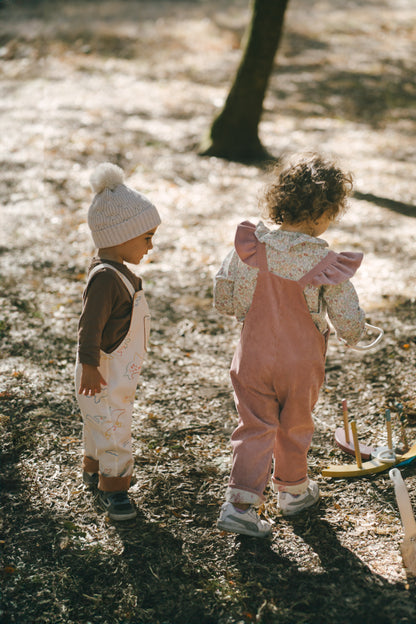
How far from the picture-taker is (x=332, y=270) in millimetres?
2645

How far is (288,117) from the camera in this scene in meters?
10.0

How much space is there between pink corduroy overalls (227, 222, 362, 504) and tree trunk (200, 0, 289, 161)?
18.8 ft

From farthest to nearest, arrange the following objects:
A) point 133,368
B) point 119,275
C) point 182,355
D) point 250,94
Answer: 1. point 250,94
2. point 182,355
3. point 133,368
4. point 119,275

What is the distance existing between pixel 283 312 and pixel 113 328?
75 centimetres

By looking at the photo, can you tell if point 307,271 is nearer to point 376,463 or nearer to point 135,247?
point 135,247

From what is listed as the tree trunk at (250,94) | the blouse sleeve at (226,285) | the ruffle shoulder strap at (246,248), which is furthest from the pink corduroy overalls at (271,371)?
the tree trunk at (250,94)

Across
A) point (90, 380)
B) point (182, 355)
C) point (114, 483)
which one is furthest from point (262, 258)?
point (182, 355)

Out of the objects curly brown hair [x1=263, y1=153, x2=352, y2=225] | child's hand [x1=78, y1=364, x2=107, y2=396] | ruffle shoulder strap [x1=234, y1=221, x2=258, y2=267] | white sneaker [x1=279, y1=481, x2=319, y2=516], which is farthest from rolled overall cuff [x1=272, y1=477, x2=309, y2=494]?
curly brown hair [x1=263, y1=153, x2=352, y2=225]

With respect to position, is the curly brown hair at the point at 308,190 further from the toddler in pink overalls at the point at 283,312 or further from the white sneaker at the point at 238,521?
the white sneaker at the point at 238,521

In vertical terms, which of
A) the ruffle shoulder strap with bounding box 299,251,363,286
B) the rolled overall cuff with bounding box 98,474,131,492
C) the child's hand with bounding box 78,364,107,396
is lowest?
the rolled overall cuff with bounding box 98,474,131,492

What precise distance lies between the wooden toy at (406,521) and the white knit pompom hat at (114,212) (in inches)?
58.4

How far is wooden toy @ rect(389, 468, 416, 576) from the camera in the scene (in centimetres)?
259

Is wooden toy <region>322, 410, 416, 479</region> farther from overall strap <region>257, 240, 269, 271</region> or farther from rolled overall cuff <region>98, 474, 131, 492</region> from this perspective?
overall strap <region>257, 240, 269, 271</region>

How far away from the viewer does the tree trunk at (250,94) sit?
25.1ft
